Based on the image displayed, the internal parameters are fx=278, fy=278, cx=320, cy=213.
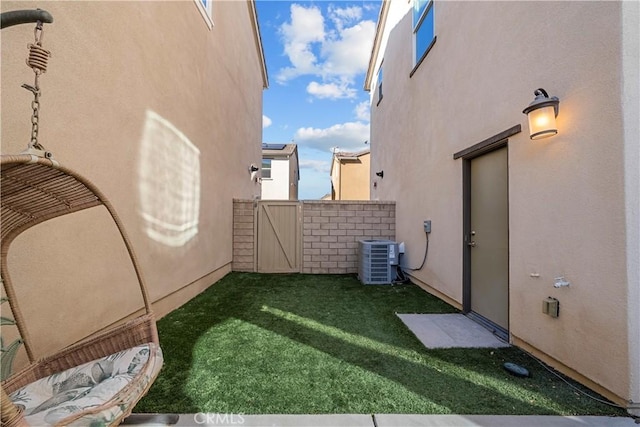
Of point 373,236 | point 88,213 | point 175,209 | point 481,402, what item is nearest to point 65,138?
point 88,213

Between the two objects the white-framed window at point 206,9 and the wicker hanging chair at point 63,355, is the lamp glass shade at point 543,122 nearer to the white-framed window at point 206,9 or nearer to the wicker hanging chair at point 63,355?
the wicker hanging chair at point 63,355

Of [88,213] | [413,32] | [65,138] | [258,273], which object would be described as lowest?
[258,273]

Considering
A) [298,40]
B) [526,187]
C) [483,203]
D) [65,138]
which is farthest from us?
[298,40]

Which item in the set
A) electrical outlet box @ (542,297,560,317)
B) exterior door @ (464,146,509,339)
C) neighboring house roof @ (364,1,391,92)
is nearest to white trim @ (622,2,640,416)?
electrical outlet box @ (542,297,560,317)

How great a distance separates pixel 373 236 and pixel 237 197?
Answer: 3552 millimetres

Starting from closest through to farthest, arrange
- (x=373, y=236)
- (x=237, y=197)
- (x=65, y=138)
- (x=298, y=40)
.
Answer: (x=65, y=138) < (x=373, y=236) < (x=237, y=197) < (x=298, y=40)

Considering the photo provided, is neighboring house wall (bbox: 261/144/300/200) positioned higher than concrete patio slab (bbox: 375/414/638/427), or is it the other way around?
neighboring house wall (bbox: 261/144/300/200)

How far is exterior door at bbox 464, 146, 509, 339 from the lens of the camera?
9.78ft

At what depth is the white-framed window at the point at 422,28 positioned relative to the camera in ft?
15.8

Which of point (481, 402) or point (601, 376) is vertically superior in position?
point (601, 376)

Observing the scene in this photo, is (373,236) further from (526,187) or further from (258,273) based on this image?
(526,187)

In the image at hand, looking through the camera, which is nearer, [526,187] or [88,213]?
[88,213]

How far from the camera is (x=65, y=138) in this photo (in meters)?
2.04

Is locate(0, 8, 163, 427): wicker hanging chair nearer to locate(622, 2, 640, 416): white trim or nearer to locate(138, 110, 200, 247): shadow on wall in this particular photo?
locate(138, 110, 200, 247): shadow on wall
